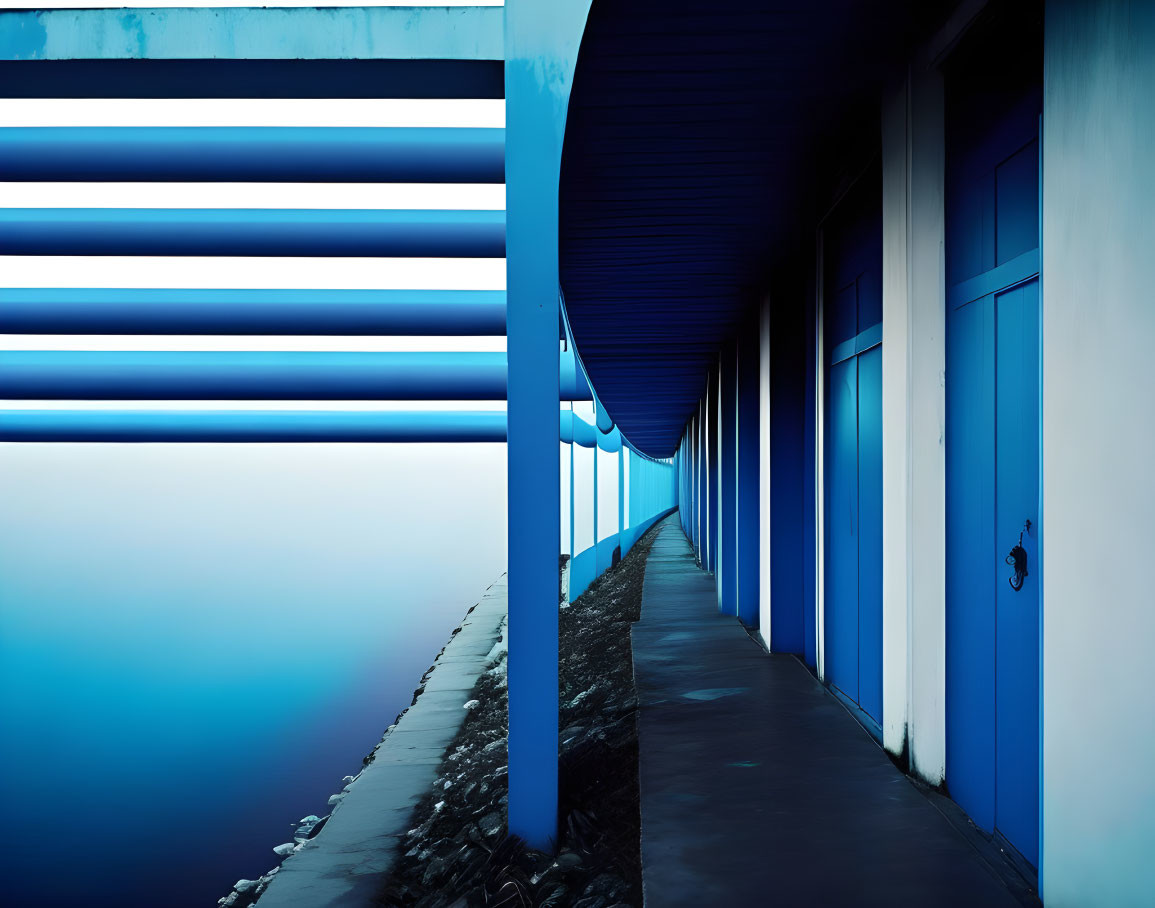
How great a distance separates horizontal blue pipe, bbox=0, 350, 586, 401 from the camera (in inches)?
419

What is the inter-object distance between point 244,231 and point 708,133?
197 inches

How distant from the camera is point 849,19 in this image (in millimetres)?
4098

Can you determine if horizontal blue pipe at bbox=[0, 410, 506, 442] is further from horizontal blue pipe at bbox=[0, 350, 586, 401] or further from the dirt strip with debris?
the dirt strip with debris

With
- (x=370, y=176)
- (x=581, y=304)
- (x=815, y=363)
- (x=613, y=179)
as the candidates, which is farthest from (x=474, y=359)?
(x=613, y=179)

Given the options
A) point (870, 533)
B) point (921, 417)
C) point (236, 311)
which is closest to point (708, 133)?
point (921, 417)

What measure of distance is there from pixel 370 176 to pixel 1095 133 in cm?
595

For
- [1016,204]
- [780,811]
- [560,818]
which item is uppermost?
[1016,204]

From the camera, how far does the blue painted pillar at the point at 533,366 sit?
4.20 metres

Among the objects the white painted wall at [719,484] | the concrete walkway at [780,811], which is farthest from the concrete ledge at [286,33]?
the white painted wall at [719,484]

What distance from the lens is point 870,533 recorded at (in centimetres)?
593

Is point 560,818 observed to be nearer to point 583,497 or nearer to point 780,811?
point 780,811

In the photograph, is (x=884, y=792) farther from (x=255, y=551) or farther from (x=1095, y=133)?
(x=255, y=551)

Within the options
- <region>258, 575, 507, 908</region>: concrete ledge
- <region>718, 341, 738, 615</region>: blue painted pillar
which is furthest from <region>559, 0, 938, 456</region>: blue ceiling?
<region>258, 575, 507, 908</region>: concrete ledge

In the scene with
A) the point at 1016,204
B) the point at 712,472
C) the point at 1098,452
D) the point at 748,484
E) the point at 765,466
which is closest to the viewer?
the point at 1098,452
